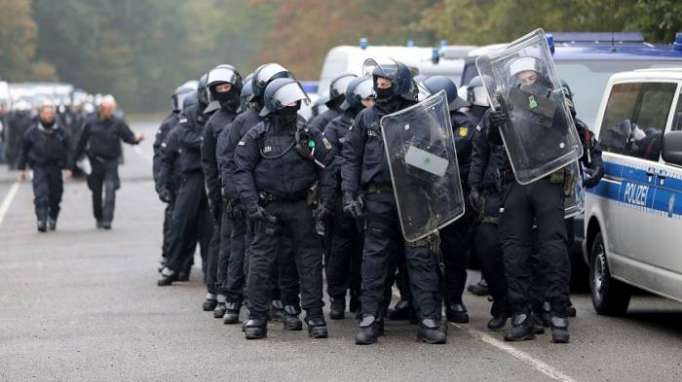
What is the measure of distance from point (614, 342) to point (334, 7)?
39.9m

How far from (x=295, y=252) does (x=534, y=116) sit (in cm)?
185

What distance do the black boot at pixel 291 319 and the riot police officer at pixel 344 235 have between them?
0.61 metres

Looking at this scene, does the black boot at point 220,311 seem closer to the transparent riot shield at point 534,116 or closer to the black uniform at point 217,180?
the black uniform at point 217,180

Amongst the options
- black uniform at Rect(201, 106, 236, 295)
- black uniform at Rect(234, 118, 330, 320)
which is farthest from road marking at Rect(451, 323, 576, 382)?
black uniform at Rect(201, 106, 236, 295)

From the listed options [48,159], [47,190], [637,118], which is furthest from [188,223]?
[48,159]

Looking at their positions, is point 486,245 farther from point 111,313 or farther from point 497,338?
point 111,313

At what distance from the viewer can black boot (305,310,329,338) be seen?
10.6m

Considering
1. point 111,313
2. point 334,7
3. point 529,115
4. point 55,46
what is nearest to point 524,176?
point 529,115

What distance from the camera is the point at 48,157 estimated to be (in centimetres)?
2155

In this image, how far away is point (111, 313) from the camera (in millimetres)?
12258

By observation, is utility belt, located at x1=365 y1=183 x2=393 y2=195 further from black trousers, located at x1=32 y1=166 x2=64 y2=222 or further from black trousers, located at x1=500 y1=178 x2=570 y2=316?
black trousers, located at x1=32 y1=166 x2=64 y2=222

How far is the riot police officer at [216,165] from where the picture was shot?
12.1 m

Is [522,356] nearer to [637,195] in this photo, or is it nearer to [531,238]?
[531,238]

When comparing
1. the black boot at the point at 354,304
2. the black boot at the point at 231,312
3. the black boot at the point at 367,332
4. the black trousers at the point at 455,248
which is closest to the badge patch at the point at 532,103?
the black trousers at the point at 455,248
